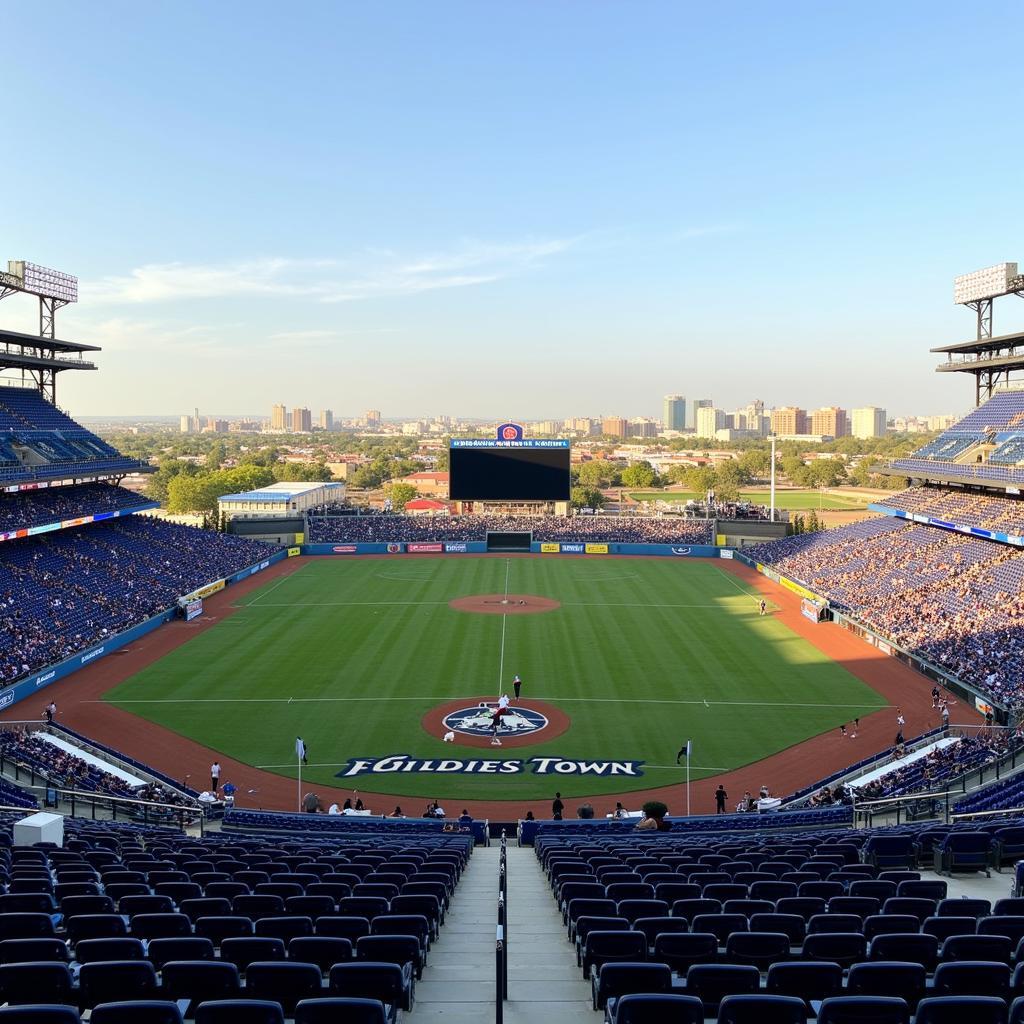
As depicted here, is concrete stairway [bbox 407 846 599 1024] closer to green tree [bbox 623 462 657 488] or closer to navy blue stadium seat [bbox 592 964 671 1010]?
navy blue stadium seat [bbox 592 964 671 1010]

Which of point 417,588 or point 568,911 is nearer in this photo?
point 568,911

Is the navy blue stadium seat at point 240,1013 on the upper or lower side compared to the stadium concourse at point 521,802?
upper

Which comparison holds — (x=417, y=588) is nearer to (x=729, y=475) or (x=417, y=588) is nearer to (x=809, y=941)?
(x=809, y=941)

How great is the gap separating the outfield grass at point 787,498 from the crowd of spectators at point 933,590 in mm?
68154

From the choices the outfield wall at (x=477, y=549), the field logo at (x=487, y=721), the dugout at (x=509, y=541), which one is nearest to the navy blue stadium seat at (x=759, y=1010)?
the field logo at (x=487, y=721)

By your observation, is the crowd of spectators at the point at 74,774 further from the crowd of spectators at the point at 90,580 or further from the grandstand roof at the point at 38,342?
the grandstand roof at the point at 38,342

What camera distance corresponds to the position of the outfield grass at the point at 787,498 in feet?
443

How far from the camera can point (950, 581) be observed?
47031 mm

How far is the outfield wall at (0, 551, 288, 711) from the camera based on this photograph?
115 ft

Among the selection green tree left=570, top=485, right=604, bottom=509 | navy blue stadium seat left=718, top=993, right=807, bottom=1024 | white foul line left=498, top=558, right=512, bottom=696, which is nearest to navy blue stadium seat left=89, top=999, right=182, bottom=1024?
navy blue stadium seat left=718, top=993, right=807, bottom=1024

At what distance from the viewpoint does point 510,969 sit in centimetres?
872

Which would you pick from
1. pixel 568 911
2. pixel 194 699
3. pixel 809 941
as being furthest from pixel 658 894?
pixel 194 699

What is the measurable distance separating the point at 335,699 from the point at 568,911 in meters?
27.0

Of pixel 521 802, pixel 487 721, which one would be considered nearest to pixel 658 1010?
pixel 521 802
